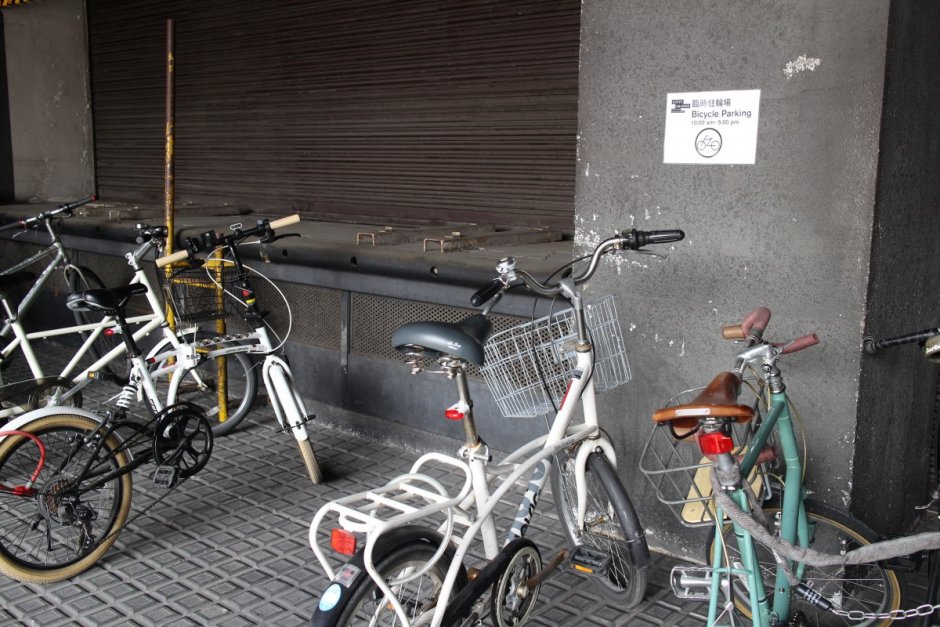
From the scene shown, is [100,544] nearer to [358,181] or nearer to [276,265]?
[276,265]

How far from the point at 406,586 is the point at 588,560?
0.79m

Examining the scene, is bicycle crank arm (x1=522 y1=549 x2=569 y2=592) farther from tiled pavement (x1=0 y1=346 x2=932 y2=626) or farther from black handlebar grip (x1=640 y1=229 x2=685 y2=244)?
black handlebar grip (x1=640 y1=229 x2=685 y2=244)

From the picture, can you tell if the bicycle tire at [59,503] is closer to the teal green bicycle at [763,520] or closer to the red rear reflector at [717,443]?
the teal green bicycle at [763,520]

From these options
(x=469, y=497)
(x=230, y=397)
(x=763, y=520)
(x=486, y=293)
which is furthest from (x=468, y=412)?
(x=230, y=397)

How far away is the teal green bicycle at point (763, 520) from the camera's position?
8.84 ft

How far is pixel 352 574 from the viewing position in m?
2.75

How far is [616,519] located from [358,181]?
4138mm

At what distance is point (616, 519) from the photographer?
3.79 metres

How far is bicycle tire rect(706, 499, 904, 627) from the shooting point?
10.8 ft

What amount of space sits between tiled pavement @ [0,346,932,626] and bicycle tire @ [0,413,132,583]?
0.09 metres

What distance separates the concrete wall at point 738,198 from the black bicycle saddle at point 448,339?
4.10 feet

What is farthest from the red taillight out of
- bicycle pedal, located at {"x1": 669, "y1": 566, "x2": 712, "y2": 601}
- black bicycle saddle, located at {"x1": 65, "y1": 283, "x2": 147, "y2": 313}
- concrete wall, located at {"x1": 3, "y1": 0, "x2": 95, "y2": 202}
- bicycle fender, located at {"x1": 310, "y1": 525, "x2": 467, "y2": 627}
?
concrete wall, located at {"x1": 3, "y1": 0, "x2": 95, "y2": 202}

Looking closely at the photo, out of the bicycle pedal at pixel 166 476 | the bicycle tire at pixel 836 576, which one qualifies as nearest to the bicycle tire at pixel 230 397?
the bicycle pedal at pixel 166 476

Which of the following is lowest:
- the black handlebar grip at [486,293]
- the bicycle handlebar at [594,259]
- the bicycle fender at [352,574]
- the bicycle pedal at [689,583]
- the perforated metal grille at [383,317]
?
the bicycle pedal at [689,583]
